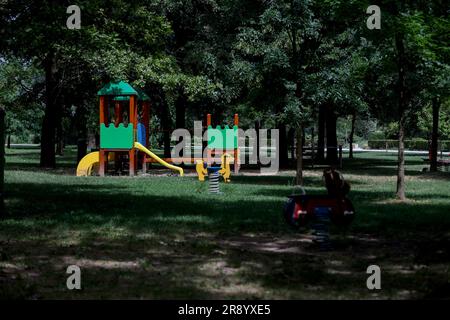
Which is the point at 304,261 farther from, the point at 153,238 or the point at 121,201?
the point at 121,201

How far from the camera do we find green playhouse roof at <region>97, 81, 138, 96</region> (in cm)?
2784

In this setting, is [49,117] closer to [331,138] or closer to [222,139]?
[222,139]

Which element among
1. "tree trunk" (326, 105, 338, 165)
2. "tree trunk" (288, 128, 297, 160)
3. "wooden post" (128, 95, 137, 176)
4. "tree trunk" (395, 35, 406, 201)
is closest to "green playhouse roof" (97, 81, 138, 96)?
"wooden post" (128, 95, 137, 176)

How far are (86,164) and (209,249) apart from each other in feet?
58.5

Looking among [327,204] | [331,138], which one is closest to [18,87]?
[331,138]

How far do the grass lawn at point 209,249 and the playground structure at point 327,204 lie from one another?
418 millimetres

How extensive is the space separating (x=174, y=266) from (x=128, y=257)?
0.90 metres

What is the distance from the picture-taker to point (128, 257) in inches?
360

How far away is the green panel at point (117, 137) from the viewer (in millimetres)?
27234

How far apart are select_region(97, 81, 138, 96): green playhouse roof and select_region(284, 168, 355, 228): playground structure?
1816cm

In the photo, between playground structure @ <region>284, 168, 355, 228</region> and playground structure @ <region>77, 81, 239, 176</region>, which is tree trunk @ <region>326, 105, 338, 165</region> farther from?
playground structure @ <region>284, 168, 355, 228</region>

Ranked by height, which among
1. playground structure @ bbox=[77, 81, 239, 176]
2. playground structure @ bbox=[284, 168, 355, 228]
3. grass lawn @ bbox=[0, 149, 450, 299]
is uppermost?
playground structure @ bbox=[77, 81, 239, 176]

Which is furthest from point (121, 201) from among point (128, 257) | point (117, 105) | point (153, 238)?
point (117, 105)

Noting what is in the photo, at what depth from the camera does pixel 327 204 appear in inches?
403
